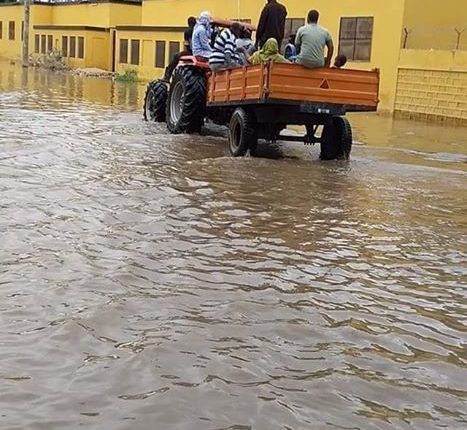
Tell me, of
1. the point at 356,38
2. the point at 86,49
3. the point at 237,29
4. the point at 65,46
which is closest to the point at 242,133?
the point at 237,29

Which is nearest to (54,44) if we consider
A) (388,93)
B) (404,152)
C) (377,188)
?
(388,93)

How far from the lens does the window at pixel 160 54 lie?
3873 cm

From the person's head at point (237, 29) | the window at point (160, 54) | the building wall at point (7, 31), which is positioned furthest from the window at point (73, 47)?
the person's head at point (237, 29)

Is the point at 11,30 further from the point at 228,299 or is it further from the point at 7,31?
the point at 228,299

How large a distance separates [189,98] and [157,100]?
2.61m

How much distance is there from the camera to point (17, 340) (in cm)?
397

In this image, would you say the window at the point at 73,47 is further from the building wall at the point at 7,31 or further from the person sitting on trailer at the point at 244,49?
the person sitting on trailer at the point at 244,49

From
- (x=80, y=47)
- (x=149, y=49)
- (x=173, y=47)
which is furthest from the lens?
(x=80, y=47)

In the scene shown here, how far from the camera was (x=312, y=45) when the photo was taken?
10.6 meters

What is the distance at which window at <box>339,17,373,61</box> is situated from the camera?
87.0 ft

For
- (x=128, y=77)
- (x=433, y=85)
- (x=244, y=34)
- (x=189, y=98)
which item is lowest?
(x=128, y=77)

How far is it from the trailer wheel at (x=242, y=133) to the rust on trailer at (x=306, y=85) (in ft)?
0.80

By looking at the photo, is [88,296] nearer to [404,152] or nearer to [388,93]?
[404,152]

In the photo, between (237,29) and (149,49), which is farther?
(149,49)
